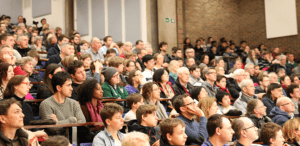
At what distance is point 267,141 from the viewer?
3.19 metres

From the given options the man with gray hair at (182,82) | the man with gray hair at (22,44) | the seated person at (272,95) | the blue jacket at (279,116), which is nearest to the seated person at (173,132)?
the blue jacket at (279,116)

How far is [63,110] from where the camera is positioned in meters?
3.18

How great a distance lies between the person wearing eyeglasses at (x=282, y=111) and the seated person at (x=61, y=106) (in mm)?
2580

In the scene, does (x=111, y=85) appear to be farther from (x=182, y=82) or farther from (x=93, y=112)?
(x=182, y=82)

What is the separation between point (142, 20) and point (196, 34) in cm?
262

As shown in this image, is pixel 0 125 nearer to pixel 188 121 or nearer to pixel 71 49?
pixel 188 121

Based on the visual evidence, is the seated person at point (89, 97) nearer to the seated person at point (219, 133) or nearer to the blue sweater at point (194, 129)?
the blue sweater at point (194, 129)

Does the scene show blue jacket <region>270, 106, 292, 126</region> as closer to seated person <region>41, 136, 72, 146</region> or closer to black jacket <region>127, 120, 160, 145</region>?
black jacket <region>127, 120, 160, 145</region>

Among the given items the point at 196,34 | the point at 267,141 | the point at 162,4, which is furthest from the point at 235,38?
the point at 267,141

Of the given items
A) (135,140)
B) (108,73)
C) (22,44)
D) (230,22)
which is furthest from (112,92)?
(230,22)

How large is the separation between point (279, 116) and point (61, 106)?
281 centimetres

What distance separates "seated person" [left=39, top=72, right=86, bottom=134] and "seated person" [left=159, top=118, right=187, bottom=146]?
0.86 metres

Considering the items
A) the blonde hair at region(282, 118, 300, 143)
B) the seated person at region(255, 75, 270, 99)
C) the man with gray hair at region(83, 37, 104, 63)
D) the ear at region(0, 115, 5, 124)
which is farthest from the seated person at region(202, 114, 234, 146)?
the man with gray hair at region(83, 37, 104, 63)

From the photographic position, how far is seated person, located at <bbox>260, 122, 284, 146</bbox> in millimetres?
3158
